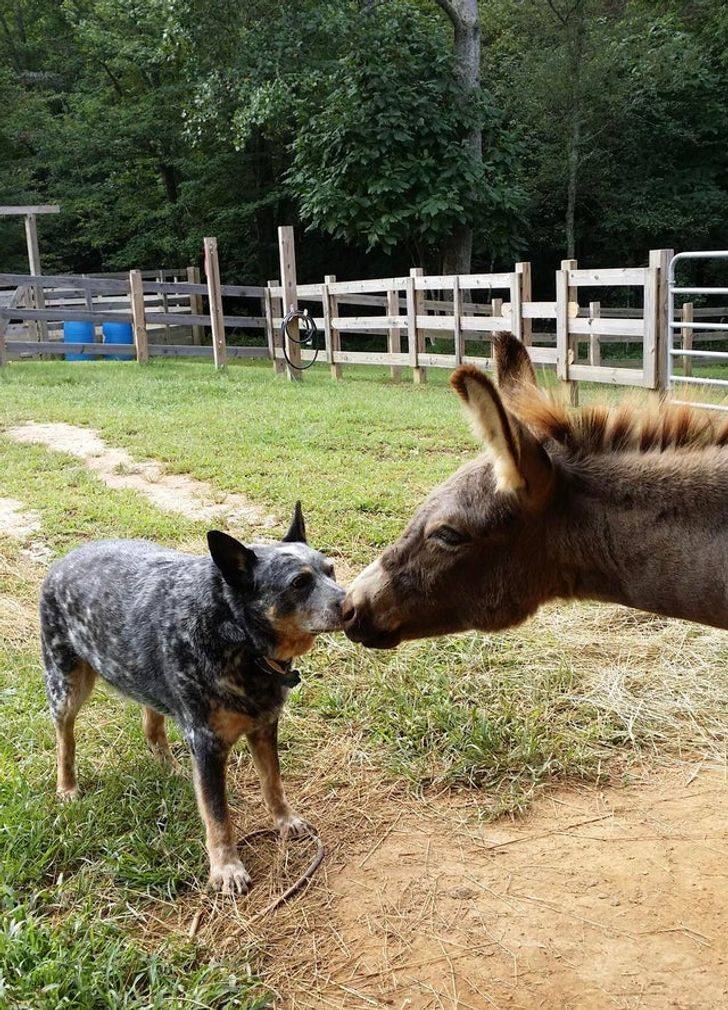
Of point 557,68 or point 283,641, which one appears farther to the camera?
point 557,68

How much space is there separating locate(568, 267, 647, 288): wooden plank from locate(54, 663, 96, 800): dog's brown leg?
8698 mm

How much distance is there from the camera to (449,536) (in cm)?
247

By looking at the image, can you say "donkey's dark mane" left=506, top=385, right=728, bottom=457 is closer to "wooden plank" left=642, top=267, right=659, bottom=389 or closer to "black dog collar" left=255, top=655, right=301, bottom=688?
"black dog collar" left=255, top=655, right=301, bottom=688

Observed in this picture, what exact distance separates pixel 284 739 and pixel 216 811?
949 mm

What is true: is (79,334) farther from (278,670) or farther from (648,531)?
(648,531)

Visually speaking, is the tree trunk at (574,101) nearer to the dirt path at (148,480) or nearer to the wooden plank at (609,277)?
the wooden plank at (609,277)

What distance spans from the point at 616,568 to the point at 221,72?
21.4 m

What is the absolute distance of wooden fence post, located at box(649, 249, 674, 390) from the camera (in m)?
10.2

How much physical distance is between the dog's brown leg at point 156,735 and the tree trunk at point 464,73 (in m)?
18.8

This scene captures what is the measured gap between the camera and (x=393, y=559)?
2590mm

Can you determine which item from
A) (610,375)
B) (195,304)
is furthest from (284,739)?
(195,304)

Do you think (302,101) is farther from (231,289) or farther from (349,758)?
(349,758)

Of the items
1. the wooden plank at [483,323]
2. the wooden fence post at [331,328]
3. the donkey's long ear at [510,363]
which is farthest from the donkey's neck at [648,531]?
the wooden fence post at [331,328]

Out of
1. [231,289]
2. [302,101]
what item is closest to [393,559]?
[231,289]
